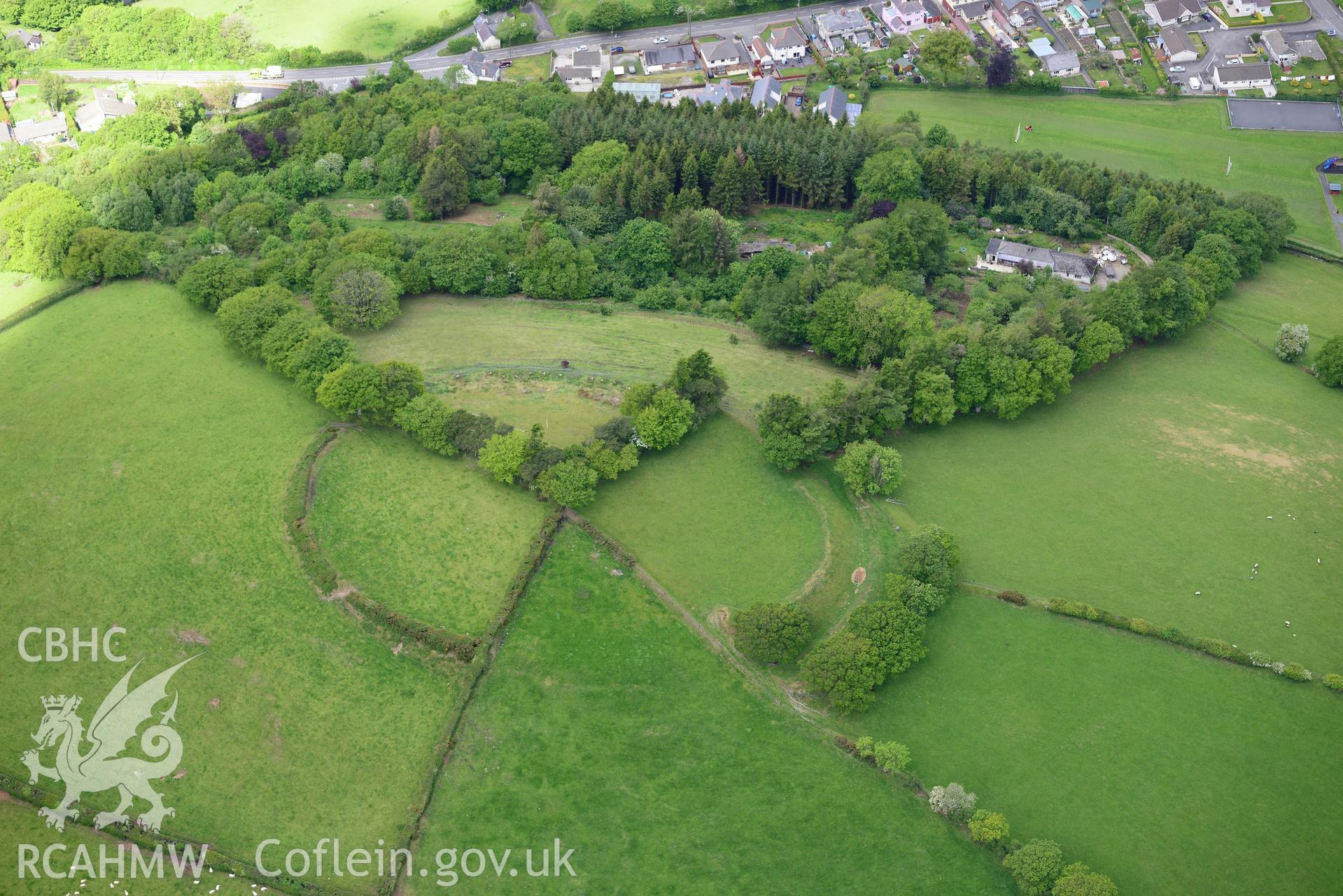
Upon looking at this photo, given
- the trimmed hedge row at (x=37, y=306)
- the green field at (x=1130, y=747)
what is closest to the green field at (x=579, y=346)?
the green field at (x=1130, y=747)

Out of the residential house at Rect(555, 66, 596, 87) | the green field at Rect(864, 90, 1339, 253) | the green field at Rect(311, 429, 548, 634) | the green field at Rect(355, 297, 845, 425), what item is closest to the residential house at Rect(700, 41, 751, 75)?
the residential house at Rect(555, 66, 596, 87)

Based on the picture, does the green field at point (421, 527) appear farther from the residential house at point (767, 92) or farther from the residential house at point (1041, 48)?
the residential house at point (1041, 48)

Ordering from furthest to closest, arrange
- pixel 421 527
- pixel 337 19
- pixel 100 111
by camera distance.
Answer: pixel 337 19 < pixel 100 111 < pixel 421 527

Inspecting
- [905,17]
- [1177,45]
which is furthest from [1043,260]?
[905,17]

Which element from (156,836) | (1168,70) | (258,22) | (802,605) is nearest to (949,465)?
(802,605)

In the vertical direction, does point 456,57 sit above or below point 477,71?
above

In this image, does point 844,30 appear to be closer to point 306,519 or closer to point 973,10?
point 973,10
